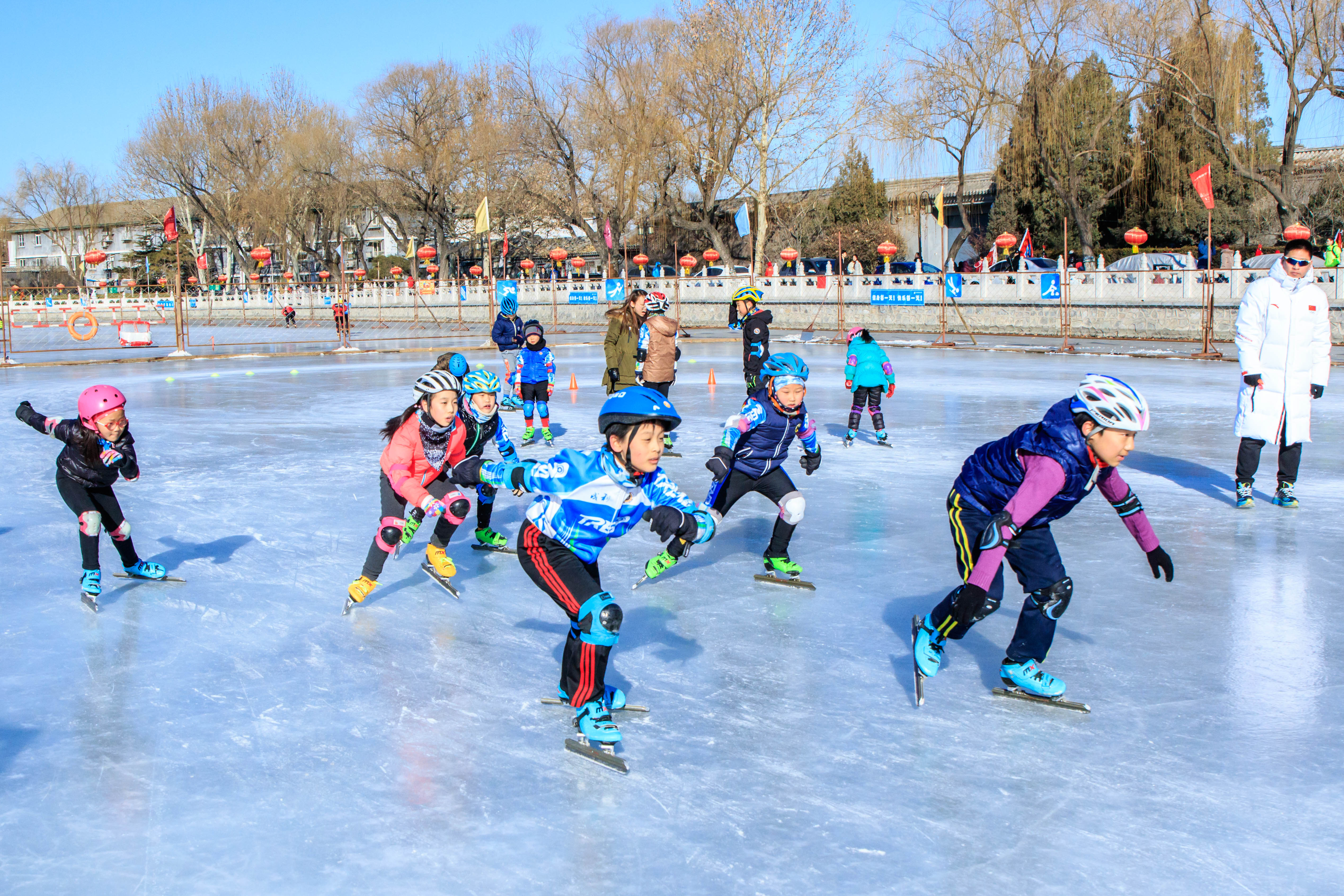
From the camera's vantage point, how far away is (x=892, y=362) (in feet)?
70.5

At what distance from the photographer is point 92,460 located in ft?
19.1

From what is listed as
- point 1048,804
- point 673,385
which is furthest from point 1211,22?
point 1048,804

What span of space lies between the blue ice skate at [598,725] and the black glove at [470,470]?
1.12 m

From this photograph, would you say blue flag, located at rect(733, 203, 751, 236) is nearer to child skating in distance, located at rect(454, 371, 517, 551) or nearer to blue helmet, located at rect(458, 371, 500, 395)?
child skating in distance, located at rect(454, 371, 517, 551)

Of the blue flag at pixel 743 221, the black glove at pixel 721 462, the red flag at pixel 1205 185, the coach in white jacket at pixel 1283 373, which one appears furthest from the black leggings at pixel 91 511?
the blue flag at pixel 743 221

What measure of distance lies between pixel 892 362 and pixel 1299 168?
2765 cm

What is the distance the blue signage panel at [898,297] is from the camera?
30.7 meters

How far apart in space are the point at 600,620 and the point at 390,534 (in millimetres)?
2070

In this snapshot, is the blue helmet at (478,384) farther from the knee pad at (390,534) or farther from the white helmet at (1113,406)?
the white helmet at (1113,406)

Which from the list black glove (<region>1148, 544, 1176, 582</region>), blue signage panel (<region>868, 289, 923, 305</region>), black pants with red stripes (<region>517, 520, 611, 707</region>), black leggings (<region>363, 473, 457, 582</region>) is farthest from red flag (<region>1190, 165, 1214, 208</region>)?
black pants with red stripes (<region>517, 520, 611, 707</region>)

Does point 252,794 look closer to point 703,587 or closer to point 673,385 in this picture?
point 703,587

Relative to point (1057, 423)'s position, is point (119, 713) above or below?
below

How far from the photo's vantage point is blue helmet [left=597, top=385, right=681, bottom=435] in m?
3.70

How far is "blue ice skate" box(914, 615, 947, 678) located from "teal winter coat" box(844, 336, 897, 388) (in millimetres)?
6531
